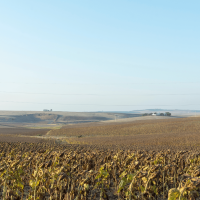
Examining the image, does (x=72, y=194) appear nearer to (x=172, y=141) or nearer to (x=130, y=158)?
(x=130, y=158)

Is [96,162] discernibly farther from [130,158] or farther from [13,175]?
[13,175]

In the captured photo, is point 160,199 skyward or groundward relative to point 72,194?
groundward

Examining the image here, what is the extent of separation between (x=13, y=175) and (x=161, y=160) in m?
6.23

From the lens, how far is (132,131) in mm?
56062

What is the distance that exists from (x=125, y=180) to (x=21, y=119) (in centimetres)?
19266

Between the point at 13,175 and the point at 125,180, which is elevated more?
the point at 125,180

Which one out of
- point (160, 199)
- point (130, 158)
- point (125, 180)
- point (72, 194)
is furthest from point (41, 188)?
point (130, 158)

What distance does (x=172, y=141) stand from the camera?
33688 millimetres

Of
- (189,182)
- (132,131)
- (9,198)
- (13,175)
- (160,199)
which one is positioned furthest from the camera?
(132,131)

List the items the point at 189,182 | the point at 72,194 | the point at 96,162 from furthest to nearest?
the point at 96,162 → the point at 72,194 → the point at 189,182

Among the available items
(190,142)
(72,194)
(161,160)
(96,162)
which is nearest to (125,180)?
(72,194)

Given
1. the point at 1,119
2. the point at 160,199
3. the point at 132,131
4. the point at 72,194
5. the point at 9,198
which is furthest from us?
the point at 1,119

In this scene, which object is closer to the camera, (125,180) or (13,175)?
(125,180)

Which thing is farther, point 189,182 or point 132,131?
point 132,131
